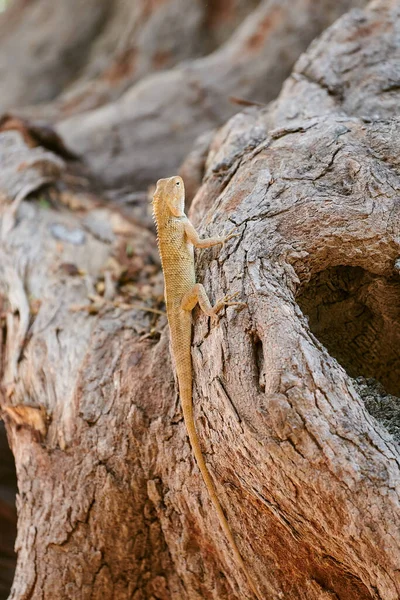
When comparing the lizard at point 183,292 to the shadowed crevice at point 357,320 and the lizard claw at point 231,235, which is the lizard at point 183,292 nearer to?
the lizard claw at point 231,235

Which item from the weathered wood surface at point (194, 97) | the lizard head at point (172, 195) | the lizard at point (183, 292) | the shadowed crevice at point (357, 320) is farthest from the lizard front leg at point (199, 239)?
the weathered wood surface at point (194, 97)

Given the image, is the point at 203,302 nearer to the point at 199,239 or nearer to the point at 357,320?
the point at 199,239

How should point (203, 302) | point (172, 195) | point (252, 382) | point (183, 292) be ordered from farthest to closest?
point (172, 195) → point (183, 292) → point (203, 302) → point (252, 382)

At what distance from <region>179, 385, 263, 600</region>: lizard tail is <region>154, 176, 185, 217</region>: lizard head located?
1.12 m

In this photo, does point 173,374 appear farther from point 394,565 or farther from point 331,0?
point 331,0

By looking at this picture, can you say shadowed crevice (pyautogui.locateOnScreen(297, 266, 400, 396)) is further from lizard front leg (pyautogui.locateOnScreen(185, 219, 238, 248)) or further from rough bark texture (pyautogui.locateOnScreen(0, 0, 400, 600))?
lizard front leg (pyautogui.locateOnScreen(185, 219, 238, 248))

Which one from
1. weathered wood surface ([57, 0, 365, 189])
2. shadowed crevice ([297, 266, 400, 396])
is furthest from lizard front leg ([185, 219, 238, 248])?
weathered wood surface ([57, 0, 365, 189])

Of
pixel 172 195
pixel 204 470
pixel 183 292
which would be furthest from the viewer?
pixel 172 195

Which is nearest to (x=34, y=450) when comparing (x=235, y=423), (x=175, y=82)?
(x=235, y=423)

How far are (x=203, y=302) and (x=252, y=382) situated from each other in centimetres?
50

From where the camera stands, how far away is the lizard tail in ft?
7.38

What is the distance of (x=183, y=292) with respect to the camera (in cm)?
266

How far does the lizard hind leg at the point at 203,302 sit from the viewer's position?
7.52 feet

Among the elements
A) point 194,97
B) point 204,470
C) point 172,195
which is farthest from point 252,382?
point 194,97
